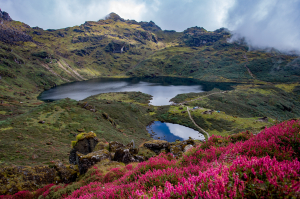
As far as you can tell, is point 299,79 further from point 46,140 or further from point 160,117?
point 46,140

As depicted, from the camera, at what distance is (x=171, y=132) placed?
57656mm

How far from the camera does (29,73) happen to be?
145750 millimetres

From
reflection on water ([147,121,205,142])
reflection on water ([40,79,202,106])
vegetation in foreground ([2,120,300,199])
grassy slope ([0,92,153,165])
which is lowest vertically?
reflection on water ([147,121,205,142])

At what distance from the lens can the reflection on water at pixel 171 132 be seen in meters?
52.7

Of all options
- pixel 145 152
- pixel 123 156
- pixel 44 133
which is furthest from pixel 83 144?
pixel 44 133

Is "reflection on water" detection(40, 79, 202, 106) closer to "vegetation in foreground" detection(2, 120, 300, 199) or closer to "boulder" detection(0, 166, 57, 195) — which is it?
"boulder" detection(0, 166, 57, 195)

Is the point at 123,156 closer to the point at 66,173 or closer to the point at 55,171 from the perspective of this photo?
the point at 66,173

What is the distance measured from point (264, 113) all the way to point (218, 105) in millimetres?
27812

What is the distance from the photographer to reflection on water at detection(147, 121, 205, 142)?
5274 centimetres

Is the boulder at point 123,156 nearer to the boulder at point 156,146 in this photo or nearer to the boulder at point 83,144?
the boulder at point 156,146

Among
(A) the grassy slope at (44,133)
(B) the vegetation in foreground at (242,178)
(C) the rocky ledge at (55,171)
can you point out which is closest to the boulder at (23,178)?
(C) the rocky ledge at (55,171)

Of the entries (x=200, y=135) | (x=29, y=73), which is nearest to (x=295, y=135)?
(x=200, y=135)

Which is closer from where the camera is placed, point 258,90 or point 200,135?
point 200,135

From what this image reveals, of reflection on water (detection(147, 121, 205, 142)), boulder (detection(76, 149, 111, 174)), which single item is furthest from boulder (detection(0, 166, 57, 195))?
reflection on water (detection(147, 121, 205, 142))
